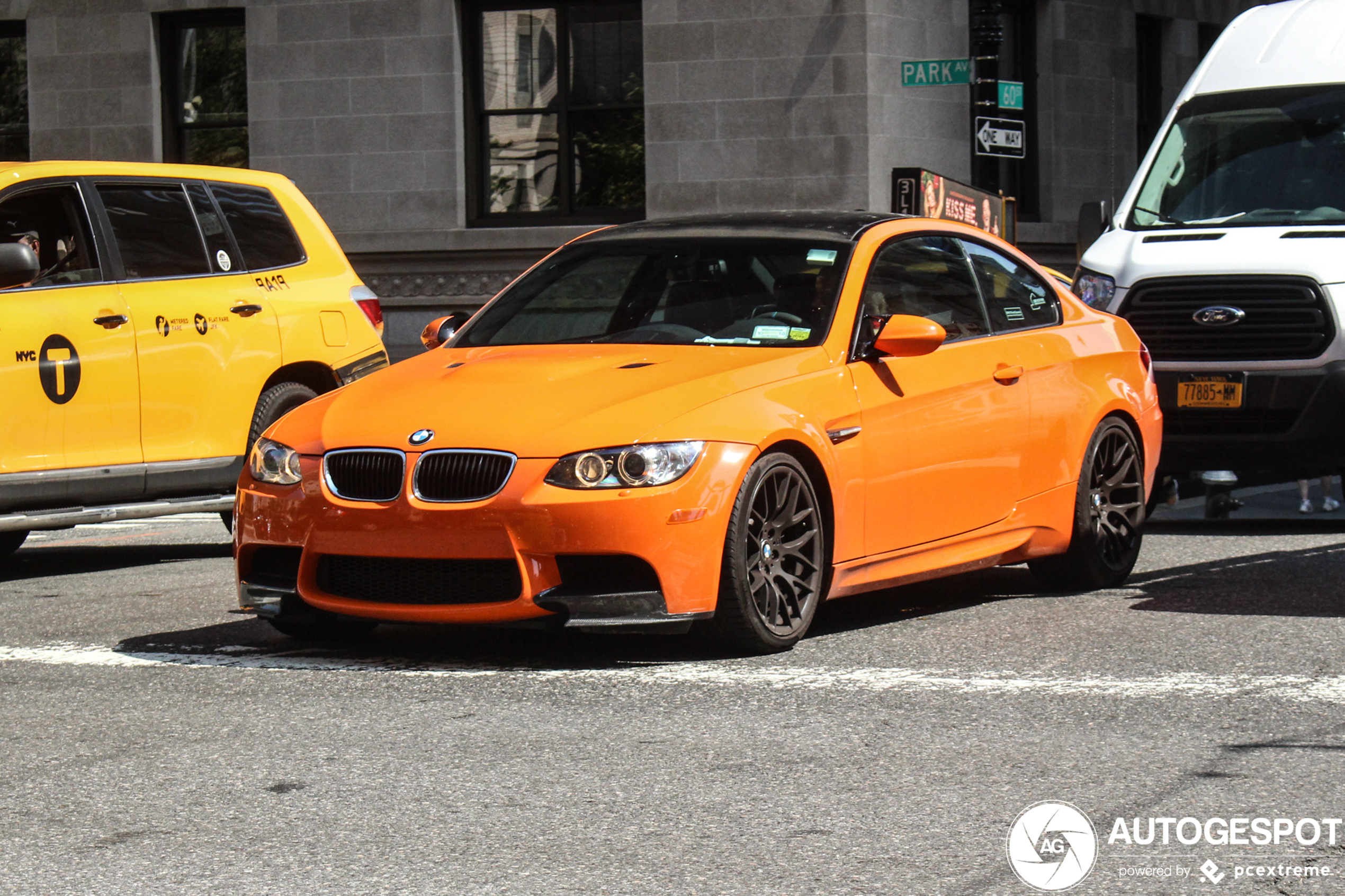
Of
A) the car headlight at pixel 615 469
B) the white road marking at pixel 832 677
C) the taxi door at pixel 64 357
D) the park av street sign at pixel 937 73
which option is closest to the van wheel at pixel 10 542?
the taxi door at pixel 64 357

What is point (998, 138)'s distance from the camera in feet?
51.2

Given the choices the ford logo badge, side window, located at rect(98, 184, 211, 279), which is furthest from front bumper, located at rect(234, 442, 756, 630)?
the ford logo badge

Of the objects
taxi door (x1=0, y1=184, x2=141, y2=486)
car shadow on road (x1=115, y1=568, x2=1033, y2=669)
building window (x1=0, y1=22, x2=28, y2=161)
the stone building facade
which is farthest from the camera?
building window (x1=0, y1=22, x2=28, y2=161)

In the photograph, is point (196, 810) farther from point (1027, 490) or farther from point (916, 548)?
point (1027, 490)

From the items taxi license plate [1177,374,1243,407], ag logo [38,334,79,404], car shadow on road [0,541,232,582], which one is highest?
ag logo [38,334,79,404]

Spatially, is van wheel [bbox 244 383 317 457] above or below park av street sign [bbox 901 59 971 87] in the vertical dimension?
below

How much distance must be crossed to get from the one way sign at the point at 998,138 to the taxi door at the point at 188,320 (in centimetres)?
727

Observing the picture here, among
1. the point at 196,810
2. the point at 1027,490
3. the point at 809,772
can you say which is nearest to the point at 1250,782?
the point at 809,772

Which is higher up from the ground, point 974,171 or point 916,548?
point 974,171

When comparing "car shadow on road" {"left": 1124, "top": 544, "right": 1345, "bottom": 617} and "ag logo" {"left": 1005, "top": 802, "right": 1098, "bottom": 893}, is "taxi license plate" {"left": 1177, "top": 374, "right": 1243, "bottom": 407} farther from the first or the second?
"ag logo" {"left": 1005, "top": 802, "right": 1098, "bottom": 893}

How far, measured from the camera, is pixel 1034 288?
8.46 meters

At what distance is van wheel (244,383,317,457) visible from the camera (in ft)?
32.8

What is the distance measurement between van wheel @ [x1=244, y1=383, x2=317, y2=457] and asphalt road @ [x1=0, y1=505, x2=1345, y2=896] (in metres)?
2.04

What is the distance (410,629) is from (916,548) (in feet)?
6.34
